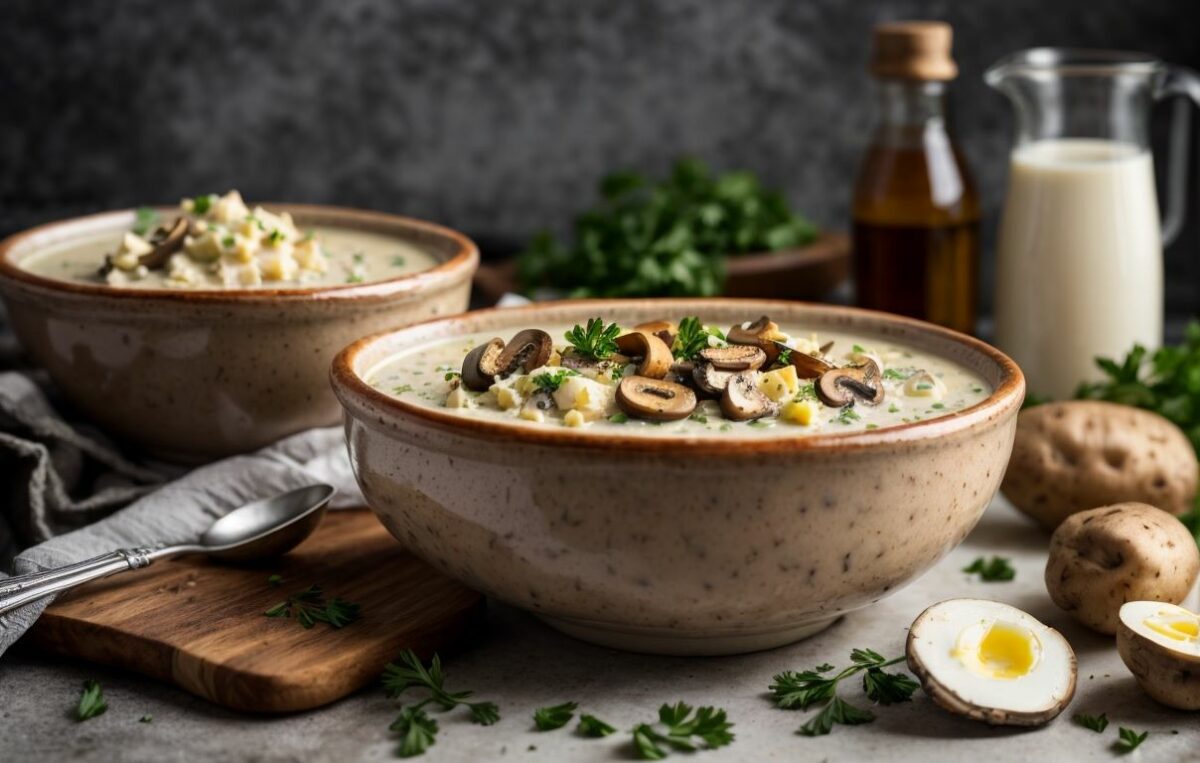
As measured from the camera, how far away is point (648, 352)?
2.53 metres

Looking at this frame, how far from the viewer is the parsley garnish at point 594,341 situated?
2592 millimetres

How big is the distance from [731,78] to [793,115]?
0.29 meters

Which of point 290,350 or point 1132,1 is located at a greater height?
point 1132,1

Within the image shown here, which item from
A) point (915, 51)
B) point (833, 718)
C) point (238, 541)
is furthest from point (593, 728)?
point (915, 51)

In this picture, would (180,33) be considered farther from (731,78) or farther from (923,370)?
(923,370)

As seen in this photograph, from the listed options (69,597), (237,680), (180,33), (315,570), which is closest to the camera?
(237,680)

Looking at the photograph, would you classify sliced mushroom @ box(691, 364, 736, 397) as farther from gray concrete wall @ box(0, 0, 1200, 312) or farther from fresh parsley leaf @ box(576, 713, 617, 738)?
gray concrete wall @ box(0, 0, 1200, 312)

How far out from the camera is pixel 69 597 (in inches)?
105

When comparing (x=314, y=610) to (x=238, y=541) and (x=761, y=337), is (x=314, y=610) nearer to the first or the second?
(x=238, y=541)

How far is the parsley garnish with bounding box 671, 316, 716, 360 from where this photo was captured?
8.64ft

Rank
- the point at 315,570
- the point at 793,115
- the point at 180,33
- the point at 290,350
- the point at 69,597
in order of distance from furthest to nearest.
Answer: the point at 793,115 < the point at 180,33 < the point at 290,350 < the point at 315,570 < the point at 69,597

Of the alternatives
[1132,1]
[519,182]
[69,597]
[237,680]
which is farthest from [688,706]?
[1132,1]

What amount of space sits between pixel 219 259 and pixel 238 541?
28.7 inches

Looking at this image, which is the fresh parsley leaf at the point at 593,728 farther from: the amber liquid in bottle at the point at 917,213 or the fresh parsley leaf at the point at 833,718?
the amber liquid in bottle at the point at 917,213
